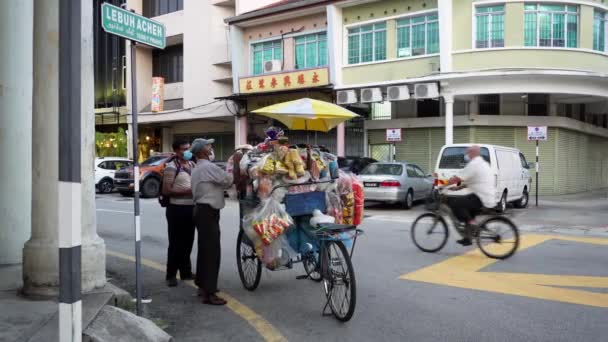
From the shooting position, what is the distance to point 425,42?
68.5 feet

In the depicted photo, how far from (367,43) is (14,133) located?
684 inches

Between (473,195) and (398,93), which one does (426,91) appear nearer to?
(398,93)

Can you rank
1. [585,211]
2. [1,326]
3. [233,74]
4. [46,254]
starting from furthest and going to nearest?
[233,74]
[585,211]
[46,254]
[1,326]

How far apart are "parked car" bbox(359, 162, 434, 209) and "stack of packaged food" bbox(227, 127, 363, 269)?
390 inches

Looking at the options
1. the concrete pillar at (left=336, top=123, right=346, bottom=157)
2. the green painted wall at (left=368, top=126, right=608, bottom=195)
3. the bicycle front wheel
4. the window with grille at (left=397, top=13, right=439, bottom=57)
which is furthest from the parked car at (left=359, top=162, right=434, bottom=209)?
the bicycle front wheel

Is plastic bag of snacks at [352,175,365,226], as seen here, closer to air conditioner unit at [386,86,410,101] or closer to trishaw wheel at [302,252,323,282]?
trishaw wheel at [302,252,323,282]

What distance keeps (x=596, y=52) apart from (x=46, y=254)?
20448mm

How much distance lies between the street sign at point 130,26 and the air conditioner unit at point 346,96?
1670 cm

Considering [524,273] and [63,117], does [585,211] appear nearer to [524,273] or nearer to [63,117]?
[524,273]

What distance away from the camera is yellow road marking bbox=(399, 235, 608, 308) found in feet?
19.9

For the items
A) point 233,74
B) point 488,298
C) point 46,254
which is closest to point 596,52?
point 233,74

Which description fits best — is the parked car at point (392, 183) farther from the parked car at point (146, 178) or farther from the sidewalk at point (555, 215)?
the parked car at point (146, 178)

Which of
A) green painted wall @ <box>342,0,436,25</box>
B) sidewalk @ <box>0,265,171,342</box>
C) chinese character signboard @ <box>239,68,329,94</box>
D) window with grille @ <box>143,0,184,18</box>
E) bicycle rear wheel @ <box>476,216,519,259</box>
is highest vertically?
window with grille @ <box>143,0,184,18</box>

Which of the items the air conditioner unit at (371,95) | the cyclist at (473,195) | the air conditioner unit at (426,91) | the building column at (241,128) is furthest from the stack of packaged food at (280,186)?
the building column at (241,128)
